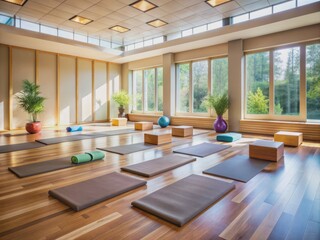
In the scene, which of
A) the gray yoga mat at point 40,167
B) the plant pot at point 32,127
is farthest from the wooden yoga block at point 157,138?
the plant pot at point 32,127

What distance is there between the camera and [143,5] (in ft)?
19.5

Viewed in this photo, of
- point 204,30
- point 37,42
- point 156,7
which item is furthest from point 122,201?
point 37,42

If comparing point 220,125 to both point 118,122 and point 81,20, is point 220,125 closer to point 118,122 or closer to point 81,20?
point 118,122

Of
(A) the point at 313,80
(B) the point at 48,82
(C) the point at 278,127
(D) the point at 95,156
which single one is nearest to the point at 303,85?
(A) the point at 313,80

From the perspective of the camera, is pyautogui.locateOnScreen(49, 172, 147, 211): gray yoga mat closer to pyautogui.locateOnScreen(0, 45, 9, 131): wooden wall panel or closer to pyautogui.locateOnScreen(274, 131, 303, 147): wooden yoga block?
pyautogui.locateOnScreen(274, 131, 303, 147): wooden yoga block

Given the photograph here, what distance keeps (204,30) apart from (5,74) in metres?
7.16

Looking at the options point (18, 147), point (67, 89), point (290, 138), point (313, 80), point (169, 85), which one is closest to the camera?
point (18, 147)

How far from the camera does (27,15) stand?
6.66 metres

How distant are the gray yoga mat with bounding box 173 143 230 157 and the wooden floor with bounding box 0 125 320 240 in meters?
0.95

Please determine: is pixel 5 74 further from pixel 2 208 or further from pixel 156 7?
pixel 2 208

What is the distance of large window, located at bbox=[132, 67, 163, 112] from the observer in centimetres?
1029

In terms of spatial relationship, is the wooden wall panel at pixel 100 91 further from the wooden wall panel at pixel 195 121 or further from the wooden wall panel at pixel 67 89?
the wooden wall panel at pixel 195 121

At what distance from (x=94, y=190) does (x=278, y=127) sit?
5.81m

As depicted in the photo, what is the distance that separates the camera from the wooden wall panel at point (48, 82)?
8.62 meters
